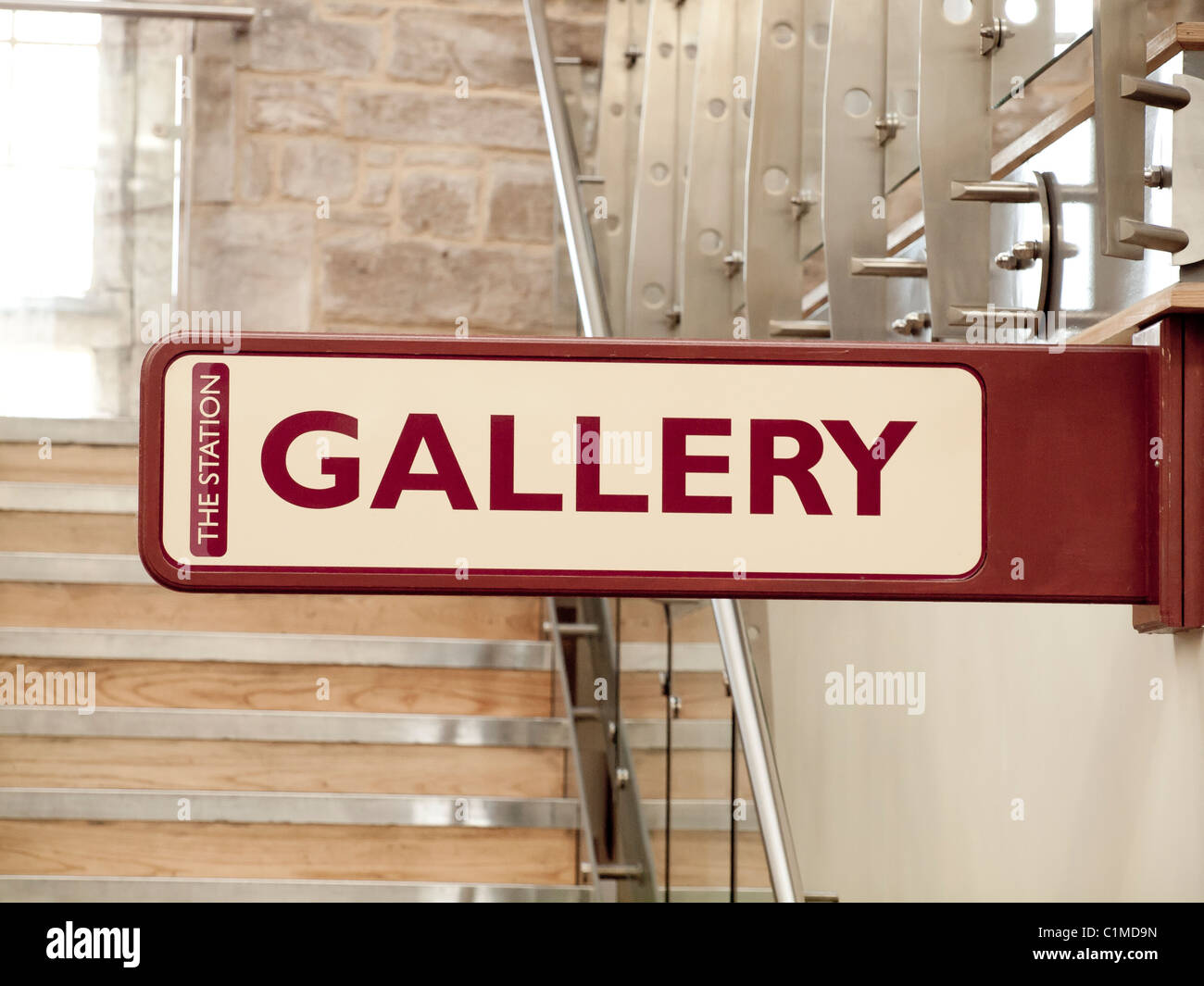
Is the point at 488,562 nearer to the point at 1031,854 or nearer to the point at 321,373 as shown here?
the point at 321,373

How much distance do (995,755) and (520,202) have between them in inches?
133

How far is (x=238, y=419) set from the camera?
0.84 m

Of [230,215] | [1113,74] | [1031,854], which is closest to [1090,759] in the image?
[1031,854]

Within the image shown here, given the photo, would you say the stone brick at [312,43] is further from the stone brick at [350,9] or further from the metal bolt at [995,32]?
the metal bolt at [995,32]

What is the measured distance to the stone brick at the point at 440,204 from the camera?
4.82 meters

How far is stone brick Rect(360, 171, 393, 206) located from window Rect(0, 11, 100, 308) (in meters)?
0.81

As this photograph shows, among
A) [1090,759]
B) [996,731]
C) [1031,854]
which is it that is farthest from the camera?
[996,731]

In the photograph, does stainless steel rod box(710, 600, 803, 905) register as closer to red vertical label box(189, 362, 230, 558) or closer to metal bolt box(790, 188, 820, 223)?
metal bolt box(790, 188, 820, 223)

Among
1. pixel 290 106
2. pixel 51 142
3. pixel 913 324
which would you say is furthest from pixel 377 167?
pixel 913 324

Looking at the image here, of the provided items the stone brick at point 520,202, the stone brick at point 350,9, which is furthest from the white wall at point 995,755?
the stone brick at point 350,9

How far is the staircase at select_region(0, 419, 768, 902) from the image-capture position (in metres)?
2.64

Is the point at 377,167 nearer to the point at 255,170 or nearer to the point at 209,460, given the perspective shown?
the point at 255,170

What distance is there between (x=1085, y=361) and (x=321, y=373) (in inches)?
16.6

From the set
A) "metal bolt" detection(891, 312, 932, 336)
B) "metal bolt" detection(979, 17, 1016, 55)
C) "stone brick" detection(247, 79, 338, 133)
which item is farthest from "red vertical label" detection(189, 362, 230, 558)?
"stone brick" detection(247, 79, 338, 133)
